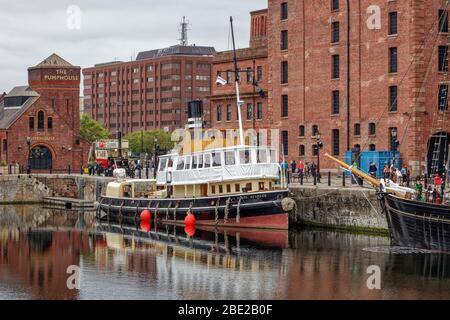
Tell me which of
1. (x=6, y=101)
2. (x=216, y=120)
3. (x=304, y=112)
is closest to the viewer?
(x=304, y=112)

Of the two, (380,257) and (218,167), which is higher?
(218,167)

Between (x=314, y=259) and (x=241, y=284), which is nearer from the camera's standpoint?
(x=241, y=284)

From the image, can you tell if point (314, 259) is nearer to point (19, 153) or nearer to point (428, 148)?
point (428, 148)

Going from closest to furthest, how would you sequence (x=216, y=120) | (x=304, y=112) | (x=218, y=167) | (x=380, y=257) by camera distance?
(x=380, y=257), (x=218, y=167), (x=304, y=112), (x=216, y=120)

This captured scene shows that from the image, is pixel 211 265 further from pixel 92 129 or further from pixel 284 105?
pixel 92 129

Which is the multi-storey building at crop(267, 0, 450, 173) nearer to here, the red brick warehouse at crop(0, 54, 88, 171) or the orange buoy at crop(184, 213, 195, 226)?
the orange buoy at crop(184, 213, 195, 226)

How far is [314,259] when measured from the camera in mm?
46188

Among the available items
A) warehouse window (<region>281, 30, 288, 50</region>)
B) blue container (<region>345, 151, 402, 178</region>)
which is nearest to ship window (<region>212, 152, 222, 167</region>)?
blue container (<region>345, 151, 402, 178</region>)

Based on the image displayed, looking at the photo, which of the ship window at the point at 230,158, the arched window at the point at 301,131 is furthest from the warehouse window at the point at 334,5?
the ship window at the point at 230,158

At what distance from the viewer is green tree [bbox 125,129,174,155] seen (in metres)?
171

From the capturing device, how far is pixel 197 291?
1501 inches

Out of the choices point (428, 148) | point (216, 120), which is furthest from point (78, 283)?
point (216, 120)

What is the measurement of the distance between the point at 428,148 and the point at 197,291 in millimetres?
36048

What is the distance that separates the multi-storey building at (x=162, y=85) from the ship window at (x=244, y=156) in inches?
4822
